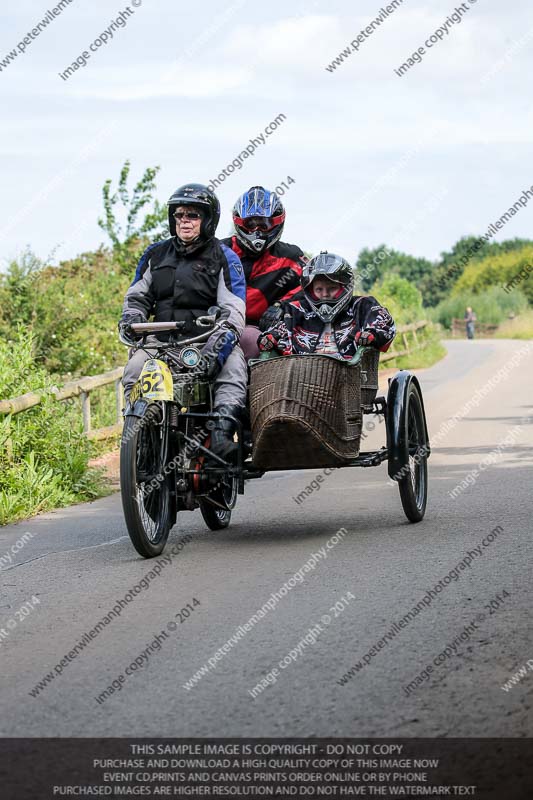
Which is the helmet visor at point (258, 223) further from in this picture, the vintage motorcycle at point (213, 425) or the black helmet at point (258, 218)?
the vintage motorcycle at point (213, 425)

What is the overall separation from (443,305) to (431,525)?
3153 inches

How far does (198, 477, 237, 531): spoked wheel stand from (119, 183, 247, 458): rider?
20.7 inches

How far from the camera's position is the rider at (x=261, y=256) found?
9.48 meters

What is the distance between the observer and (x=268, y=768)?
4.30 m

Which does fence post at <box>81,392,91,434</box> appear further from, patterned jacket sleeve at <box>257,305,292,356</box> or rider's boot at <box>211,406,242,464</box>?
rider's boot at <box>211,406,242,464</box>

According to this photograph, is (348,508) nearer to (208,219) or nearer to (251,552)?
(251,552)

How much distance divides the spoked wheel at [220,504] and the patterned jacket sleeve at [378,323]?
138 cm

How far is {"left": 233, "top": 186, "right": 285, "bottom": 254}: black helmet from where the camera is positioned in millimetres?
9492

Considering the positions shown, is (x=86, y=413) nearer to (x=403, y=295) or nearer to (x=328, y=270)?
(x=328, y=270)

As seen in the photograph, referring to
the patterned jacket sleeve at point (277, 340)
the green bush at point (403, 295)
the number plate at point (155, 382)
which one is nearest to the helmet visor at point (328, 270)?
the patterned jacket sleeve at point (277, 340)

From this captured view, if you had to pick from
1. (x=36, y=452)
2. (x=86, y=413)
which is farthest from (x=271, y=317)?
(x=86, y=413)

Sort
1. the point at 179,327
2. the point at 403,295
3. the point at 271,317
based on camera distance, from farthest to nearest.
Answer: the point at 403,295
the point at 271,317
the point at 179,327

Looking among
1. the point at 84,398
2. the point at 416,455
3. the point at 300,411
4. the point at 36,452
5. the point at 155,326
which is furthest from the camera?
the point at 84,398

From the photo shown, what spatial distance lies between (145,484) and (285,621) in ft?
6.50
